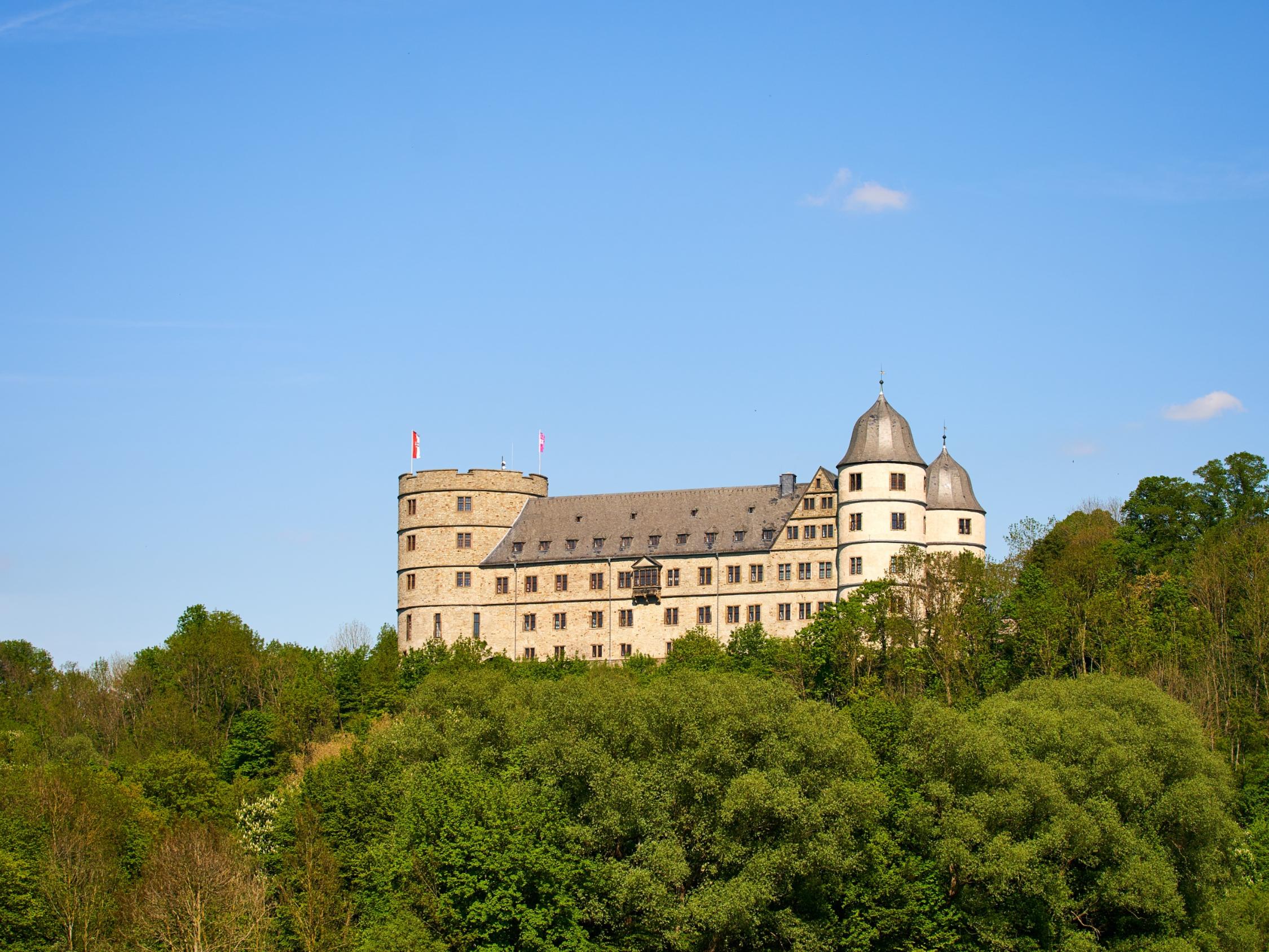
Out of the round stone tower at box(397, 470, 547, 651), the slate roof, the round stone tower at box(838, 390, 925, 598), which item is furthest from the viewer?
the round stone tower at box(397, 470, 547, 651)

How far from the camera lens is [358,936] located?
207 ft

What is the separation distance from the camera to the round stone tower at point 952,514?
97.9 m

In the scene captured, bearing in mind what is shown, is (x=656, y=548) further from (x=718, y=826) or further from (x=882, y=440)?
(x=718, y=826)

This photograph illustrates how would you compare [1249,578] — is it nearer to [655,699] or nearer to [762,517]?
[762,517]

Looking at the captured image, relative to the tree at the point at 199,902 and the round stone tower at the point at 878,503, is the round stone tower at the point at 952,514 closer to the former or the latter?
the round stone tower at the point at 878,503

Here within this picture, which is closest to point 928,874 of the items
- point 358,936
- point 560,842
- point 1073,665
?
point 560,842

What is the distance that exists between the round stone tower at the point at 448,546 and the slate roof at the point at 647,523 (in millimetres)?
1124

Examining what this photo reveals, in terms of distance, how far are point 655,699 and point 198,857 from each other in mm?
18234

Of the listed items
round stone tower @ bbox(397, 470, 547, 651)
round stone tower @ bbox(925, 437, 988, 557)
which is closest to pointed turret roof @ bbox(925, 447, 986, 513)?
round stone tower @ bbox(925, 437, 988, 557)

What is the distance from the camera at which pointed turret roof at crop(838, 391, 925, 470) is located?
94.4 m

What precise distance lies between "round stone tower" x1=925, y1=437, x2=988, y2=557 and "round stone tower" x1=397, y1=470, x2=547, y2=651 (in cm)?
2385

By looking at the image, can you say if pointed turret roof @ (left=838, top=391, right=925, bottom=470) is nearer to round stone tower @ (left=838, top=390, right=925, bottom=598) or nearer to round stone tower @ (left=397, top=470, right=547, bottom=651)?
round stone tower @ (left=838, top=390, right=925, bottom=598)

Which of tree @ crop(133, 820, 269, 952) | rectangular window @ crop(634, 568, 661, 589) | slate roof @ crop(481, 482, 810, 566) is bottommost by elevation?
tree @ crop(133, 820, 269, 952)

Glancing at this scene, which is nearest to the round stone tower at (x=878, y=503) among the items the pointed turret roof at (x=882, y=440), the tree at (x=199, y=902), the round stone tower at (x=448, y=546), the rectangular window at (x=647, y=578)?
the pointed turret roof at (x=882, y=440)
